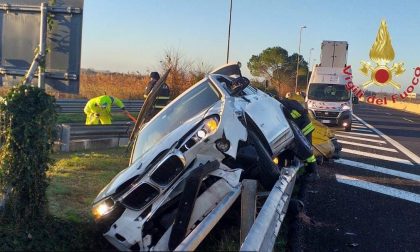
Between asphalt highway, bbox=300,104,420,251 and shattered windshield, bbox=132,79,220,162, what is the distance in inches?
71.8

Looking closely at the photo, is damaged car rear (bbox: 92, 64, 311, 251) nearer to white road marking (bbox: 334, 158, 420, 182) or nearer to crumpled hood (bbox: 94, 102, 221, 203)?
crumpled hood (bbox: 94, 102, 221, 203)

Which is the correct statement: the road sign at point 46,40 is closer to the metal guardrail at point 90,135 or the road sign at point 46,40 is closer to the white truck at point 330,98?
the metal guardrail at point 90,135

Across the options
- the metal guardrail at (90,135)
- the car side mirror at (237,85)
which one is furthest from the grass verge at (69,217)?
the car side mirror at (237,85)

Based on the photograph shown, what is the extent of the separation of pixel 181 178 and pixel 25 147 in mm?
1253

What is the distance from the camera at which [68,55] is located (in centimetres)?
495

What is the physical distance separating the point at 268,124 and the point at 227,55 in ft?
67.4

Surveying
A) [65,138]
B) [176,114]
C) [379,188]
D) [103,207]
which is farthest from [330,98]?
[103,207]

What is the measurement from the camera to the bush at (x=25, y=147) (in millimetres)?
3811

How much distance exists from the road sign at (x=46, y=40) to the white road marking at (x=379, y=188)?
5209 mm

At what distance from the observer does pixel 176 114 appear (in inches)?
203

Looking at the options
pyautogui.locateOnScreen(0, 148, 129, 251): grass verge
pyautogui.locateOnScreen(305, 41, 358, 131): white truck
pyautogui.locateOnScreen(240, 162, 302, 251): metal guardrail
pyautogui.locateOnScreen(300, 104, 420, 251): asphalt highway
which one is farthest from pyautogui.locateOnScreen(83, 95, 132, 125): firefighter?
pyautogui.locateOnScreen(305, 41, 358, 131): white truck

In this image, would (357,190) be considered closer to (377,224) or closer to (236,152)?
(377,224)

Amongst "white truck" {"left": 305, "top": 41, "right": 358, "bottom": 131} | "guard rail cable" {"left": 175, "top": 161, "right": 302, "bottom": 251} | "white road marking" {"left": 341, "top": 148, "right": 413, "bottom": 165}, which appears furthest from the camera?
"white truck" {"left": 305, "top": 41, "right": 358, "bottom": 131}

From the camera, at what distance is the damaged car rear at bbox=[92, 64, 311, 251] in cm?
370
